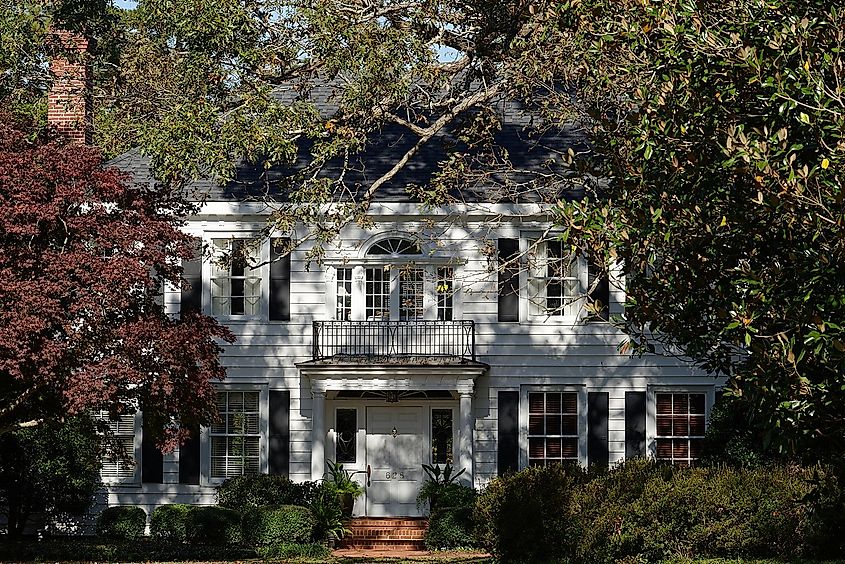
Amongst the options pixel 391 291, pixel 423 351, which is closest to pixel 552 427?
pixel 423 351

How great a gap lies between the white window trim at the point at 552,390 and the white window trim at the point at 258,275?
207 inches

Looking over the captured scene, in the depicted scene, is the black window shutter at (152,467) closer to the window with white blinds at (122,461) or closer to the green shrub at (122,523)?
the window with white blinds at (122,461)

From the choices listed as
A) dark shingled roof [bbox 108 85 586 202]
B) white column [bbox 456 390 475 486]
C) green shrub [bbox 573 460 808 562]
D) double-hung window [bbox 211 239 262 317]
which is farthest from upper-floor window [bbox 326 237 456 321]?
green shrub [bbox 573 460 808 562]

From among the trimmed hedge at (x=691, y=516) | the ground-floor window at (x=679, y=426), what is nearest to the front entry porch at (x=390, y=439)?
the ground-floor window at (x=679, y=426)

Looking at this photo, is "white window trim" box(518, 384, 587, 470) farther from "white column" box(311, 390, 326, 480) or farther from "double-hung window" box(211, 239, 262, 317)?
"double-hung window" box(211, 239, 262, 317)

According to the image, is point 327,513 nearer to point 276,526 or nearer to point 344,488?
point 344,488

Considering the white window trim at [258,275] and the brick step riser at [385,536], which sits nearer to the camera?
the brick step riser at [385,536]

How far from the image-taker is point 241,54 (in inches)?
742

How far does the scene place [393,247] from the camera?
24.2 meters

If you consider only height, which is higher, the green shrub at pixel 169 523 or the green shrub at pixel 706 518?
the green shrub at pixel 706 518

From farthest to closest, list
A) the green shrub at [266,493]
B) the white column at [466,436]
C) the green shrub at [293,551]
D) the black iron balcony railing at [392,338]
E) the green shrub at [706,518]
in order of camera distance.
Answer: the black iron balcony railing at [392,338]
the white column at [466,436]
the green shrub at [266,493]
the green shrub at [293,551]
the green shrub at [706,518]

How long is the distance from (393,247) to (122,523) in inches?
287

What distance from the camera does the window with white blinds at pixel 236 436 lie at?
24000mm

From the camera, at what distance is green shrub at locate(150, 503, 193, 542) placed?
22.1m
